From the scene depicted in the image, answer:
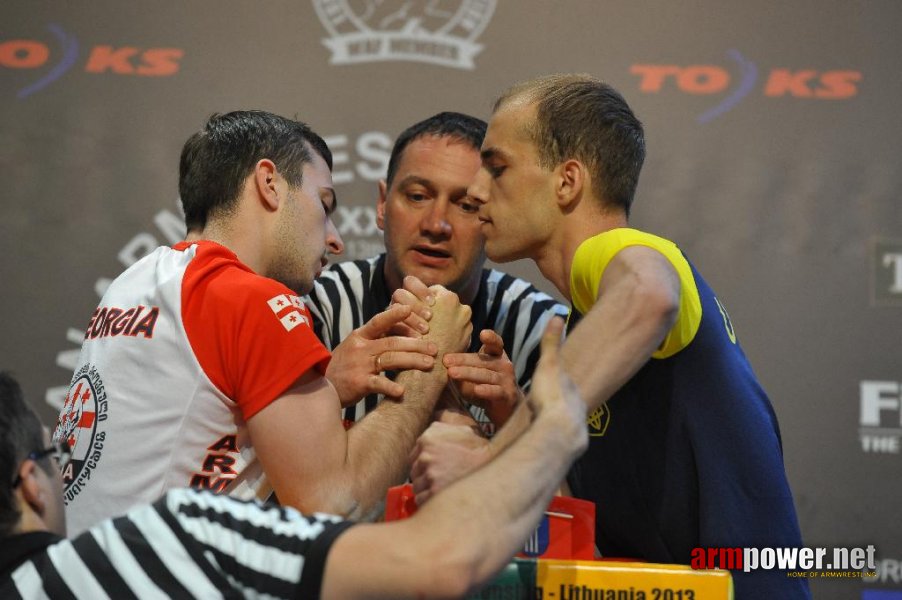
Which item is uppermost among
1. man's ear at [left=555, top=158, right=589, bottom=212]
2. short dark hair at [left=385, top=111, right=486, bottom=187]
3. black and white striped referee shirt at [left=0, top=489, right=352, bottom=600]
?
short dark hair at [left=385, top=111, right=486, bottom=187]

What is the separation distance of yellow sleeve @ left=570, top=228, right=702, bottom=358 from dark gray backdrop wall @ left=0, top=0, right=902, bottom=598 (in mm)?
1343

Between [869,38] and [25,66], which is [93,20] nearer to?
[25,66]

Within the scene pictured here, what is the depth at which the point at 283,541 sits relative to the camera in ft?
2.94

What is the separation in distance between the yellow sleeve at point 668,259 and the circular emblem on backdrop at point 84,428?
0.77 metres

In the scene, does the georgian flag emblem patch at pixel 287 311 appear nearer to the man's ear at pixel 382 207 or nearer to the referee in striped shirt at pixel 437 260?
the referee in striped shirt at pixel 437 260

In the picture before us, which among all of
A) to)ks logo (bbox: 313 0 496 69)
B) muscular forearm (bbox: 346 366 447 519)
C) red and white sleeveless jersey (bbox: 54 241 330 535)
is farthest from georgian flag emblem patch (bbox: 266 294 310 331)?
to)ks logo (bbox: 313 0 496 69)

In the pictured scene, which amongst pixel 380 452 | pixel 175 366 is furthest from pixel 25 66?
pixel 380 452

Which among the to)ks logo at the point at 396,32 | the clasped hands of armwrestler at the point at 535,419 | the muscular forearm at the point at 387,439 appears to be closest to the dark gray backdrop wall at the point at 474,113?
the to)ks logo at the point at 396,32

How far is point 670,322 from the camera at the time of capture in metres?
1.23

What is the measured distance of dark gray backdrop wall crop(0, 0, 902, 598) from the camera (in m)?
2.69

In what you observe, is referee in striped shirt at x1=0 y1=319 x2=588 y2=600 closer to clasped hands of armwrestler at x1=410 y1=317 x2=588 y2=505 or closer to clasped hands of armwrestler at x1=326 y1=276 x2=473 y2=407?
clasped hands of armwrestler at x1=410 y1=317 x2=588 y2=505

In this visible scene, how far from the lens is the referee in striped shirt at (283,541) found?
842 millimetres

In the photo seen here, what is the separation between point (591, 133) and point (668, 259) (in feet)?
1.38

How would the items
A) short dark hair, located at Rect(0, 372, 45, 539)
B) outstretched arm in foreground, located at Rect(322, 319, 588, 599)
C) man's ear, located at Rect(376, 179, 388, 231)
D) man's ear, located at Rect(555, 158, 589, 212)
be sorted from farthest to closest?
man's ear, located at Rect(376, 179, 388, 231)
man's ear, located at Rect(555, 158, 589, 212)
short dark hair, located at Rect(0, 372, 45, 539)
outstretched arm in foreground, located at Rect(322, 319, 588, 599)
